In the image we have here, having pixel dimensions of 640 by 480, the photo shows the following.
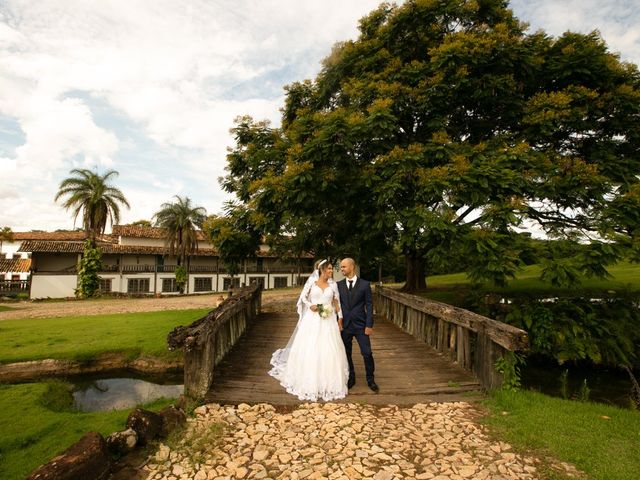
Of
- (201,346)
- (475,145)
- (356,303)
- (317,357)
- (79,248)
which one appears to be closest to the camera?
(201,346)

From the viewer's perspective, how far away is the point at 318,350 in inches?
223

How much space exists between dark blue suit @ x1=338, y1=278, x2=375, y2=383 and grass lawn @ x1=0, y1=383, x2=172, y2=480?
3.45 m

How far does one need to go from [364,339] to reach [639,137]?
9.99 meters

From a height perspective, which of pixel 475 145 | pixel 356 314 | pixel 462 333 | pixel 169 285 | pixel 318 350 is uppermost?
pixel 475 145

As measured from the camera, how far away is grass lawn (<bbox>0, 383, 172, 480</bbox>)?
4.13 metres

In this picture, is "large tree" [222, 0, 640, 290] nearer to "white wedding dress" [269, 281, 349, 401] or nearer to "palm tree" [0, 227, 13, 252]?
"white wedding dress" [269, 281, 349, 401]

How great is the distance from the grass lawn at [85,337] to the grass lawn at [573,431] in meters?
8.42

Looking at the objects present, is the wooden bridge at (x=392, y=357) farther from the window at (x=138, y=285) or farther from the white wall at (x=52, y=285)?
the white wall at (x=52, y=285)

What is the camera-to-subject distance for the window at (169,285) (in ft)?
127

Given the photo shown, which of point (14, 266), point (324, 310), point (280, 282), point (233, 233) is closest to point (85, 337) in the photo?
point (233, 233)

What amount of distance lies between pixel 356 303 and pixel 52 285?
125 ft

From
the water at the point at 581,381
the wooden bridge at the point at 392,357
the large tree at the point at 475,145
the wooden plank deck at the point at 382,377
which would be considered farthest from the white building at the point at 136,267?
the wooden plank deck at the point at 382,377

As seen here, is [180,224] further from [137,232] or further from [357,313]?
[357,313]

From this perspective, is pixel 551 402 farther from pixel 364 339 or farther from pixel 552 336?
pixel 552 336
